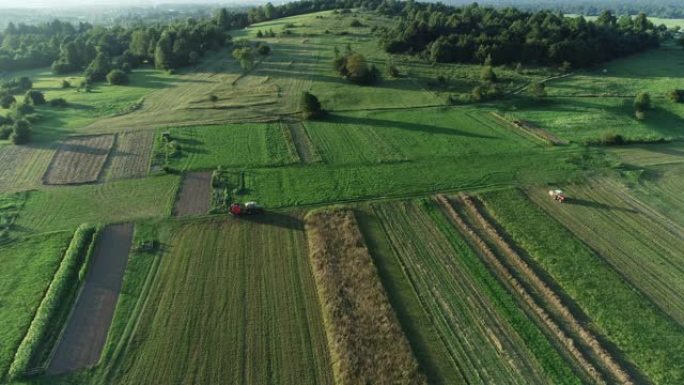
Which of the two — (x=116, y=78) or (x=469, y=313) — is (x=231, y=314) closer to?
(x=469, y=313)

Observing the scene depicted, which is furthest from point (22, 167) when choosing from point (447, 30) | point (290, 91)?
point (447, 30)

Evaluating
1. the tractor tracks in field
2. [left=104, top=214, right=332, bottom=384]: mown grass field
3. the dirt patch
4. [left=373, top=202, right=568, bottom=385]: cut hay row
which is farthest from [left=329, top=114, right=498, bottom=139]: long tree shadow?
[left=104, top=214, right=332, bottom=384]: mown grass field

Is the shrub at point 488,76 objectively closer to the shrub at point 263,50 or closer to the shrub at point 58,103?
the shrub at point 263,50

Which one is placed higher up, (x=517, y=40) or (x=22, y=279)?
(x=517, y=40)

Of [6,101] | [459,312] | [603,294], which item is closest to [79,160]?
[6,101]

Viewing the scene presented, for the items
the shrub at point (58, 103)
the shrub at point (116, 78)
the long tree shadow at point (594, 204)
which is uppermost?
the shrub at point (116, 78)

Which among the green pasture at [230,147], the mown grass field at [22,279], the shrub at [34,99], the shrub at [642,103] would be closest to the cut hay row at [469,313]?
the green pasture at [230,147]

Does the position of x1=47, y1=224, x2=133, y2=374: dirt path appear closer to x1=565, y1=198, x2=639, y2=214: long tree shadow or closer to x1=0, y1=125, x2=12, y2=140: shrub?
x1=0, y1=125, x2=12, y2=140: shrub

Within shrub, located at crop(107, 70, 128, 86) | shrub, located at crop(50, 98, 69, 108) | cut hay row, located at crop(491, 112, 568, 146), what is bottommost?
cut hay row, located at crop(491, 112, 568, 146)
